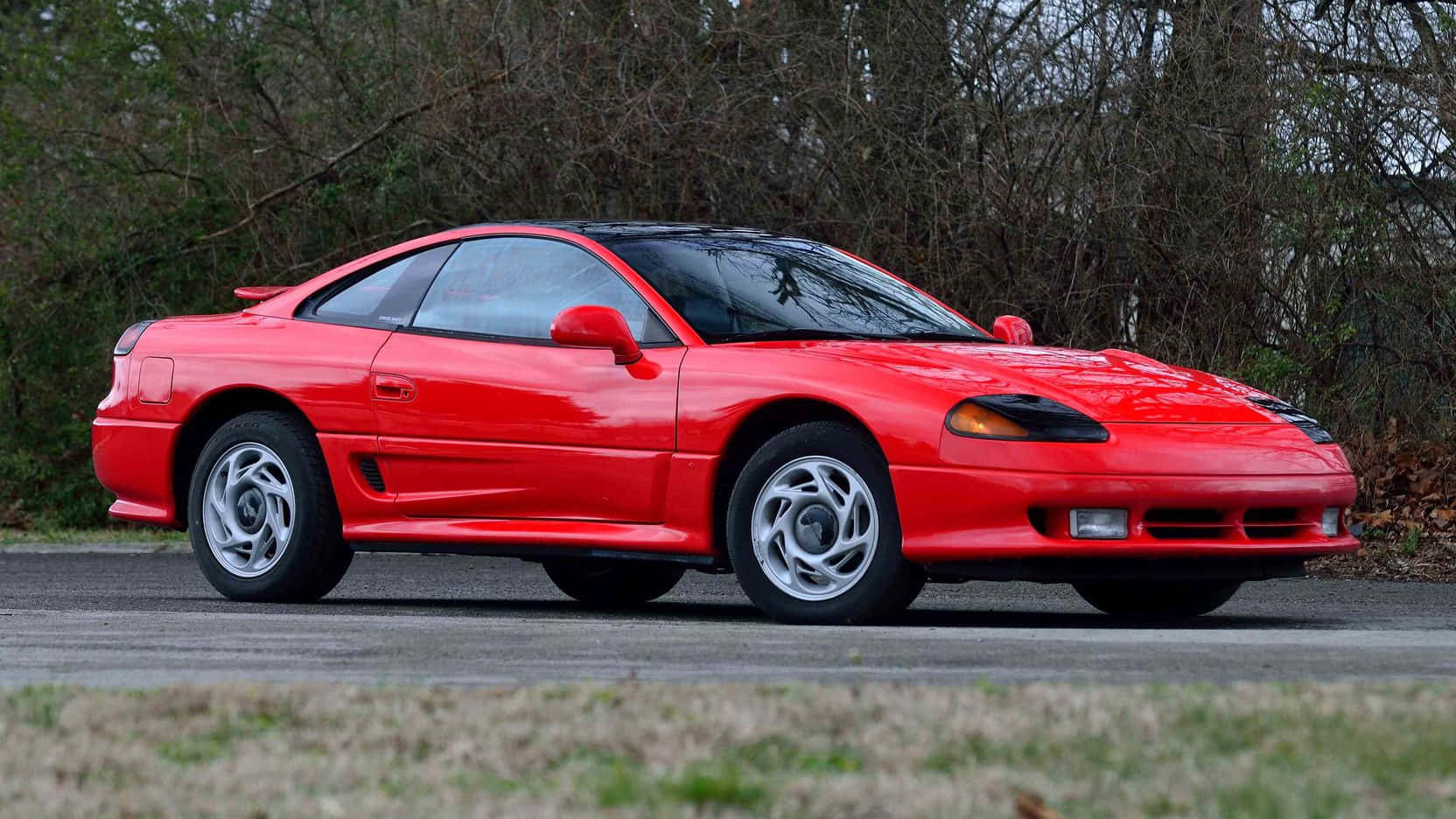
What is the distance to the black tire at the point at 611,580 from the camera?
29.8 ft

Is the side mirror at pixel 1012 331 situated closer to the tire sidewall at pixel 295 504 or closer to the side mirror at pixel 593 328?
the side mirror at pixel 593 328

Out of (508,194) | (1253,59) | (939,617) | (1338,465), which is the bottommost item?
(939,617)

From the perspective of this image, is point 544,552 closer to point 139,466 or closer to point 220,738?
point 139,466

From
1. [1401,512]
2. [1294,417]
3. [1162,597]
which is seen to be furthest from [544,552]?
[1401,512]

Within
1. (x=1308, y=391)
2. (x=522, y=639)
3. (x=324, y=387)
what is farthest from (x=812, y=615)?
(x=1308, y=391)

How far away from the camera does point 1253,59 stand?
12789 mm

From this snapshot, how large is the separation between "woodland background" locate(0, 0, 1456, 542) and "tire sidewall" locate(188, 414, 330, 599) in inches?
214

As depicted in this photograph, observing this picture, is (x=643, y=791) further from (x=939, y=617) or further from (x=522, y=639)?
(x=939, y=617)

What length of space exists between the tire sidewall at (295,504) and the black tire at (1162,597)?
2993mm

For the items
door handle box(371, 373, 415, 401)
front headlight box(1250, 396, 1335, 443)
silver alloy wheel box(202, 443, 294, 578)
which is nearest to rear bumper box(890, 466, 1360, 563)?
front headlight box(1250, 396, 1335, 443)

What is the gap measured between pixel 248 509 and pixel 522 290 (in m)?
1.50

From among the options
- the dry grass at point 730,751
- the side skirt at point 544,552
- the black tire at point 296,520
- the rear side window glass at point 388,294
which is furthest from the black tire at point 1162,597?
the dry grass at point 730,751

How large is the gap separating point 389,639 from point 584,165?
782cm

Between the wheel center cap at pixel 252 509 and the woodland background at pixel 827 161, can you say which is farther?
the woodland background at pixel 827 161
